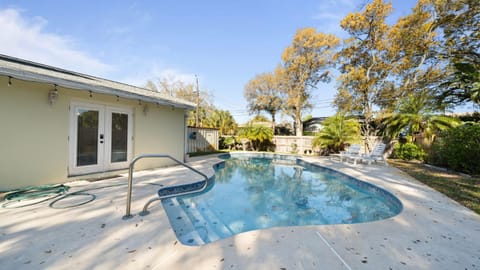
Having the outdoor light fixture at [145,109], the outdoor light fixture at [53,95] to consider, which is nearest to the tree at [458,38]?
the outdoor light fixture at [145,109]

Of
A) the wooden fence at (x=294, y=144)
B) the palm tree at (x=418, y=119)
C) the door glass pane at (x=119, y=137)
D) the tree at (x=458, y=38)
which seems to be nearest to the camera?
the door glass pane at (x=119, y=137)

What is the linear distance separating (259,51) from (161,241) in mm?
14453

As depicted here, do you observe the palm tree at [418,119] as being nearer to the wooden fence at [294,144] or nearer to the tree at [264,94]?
the wooden fence at [294,144]

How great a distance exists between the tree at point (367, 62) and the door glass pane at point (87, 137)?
13.8 meters

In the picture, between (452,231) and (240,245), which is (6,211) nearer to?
(240,245)

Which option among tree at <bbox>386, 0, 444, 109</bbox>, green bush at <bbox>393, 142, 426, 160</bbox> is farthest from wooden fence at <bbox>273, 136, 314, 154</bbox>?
tree at <bbox>386, 0, 444, 109</bbox>

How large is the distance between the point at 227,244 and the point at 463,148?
8.74 metres

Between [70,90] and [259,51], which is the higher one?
[259,51]

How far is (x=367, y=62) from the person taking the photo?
40.5ft

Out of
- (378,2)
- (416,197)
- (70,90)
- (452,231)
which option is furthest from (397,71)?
(70,90)

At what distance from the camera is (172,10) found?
833 centimetres

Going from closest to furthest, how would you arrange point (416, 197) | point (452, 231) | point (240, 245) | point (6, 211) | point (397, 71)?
point (240, 245) < point (452, 231) < point (6, 211) < point (416, 197) < point (397, 71)

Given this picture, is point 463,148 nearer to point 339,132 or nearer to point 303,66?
point 339,132

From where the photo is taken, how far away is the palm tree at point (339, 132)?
11.3 m
